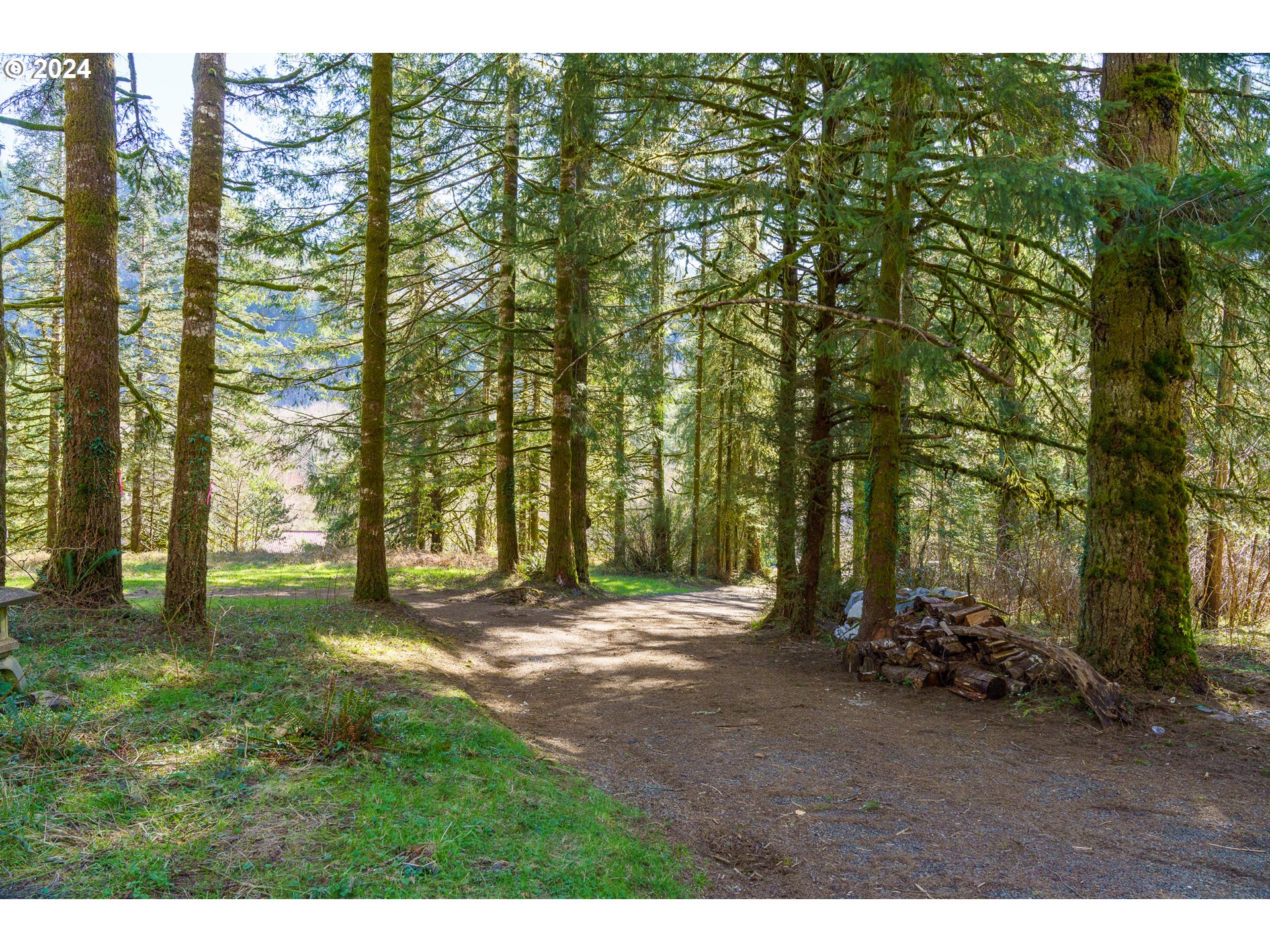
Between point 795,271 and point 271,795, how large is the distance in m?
8.87

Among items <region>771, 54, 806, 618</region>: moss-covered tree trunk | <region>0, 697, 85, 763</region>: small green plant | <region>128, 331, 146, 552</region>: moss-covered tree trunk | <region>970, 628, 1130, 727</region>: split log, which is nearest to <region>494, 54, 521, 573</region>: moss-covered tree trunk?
<region>771, 54, 806, 618</region>: moss-covered tree trunk

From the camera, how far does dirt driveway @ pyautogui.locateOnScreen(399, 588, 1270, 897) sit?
3340mm

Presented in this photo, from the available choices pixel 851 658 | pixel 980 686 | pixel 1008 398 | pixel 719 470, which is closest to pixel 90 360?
pixel 851 658

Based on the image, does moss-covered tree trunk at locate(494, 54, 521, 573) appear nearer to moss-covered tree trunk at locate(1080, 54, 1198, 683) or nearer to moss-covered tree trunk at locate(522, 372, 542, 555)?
moss-covered tree trunk at locate(522, 372, 542, 555)

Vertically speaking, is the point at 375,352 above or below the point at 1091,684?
above

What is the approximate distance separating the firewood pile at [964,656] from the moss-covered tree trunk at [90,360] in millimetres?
7314

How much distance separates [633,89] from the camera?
26.3 ft

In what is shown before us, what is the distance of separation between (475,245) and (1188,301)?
44.7 ft

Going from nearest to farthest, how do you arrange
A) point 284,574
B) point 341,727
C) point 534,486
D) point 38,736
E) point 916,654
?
point 38,736
point 341,727
point 916,654
point 284,574
point 534,486

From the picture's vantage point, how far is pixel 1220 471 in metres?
9.67

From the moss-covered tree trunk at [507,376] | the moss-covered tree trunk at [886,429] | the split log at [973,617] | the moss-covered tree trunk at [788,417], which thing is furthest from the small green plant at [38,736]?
the moss-covered tree trunk at [507,376]

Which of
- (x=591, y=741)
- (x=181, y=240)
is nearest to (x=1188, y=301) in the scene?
(x=591, y=741)

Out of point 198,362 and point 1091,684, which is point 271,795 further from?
point 1091,684

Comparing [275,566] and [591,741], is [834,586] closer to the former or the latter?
[591,741]
